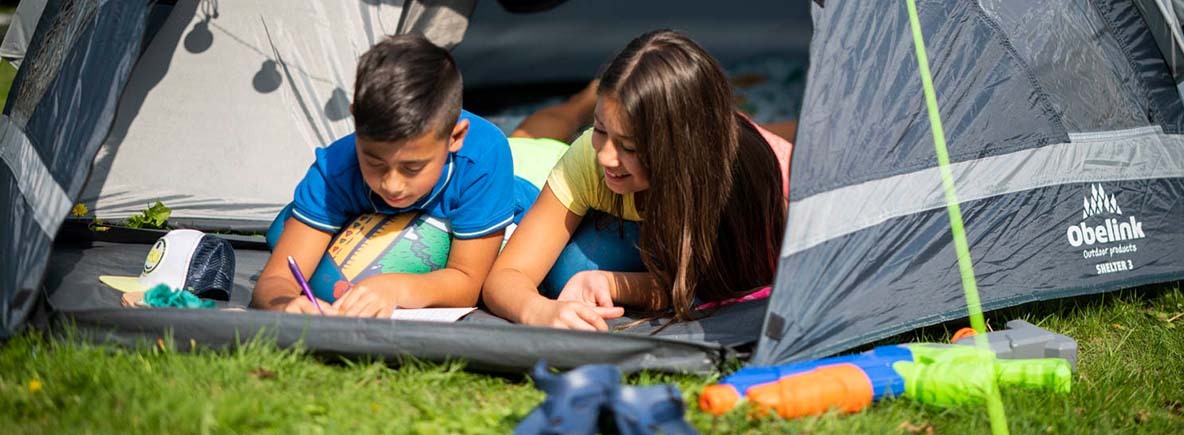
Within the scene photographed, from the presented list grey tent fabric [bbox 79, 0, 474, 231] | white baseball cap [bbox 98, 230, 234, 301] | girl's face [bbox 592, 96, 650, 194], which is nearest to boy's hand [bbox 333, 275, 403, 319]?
white baseball cap [bbox 98, 230, 234, 301]

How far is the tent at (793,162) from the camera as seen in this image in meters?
2.28

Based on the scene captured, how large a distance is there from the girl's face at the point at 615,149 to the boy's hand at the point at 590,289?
0.92ft

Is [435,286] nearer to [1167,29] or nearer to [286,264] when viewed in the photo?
[286,264]

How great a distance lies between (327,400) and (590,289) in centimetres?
75

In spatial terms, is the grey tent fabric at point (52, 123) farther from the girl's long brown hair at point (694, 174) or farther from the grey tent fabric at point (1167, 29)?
the grey tent fabric at point (1167, 29)

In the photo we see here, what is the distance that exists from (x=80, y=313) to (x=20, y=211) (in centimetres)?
36

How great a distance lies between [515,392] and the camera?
2254 millimetres

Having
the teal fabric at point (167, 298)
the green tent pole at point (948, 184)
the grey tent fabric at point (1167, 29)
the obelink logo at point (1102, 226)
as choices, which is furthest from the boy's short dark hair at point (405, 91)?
the grey tent fabric at point (1167, 29)

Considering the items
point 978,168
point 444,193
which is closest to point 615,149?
point 444,193

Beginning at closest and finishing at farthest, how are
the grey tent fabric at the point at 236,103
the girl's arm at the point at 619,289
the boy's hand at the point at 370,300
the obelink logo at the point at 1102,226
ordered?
the boy's hand at the point at 370,300
the girl's arm at the point at 619,289
the obelink logo at the point at 1102,226
the grey tent fabric at the point at 236,103

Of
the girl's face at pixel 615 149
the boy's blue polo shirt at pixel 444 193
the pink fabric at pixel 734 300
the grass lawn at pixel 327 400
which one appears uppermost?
the girl's face at pixel 615 149

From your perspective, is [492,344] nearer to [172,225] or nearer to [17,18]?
[172,225]

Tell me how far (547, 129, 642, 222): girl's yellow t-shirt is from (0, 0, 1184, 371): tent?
0.31 m

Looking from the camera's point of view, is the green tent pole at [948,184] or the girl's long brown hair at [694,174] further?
the green tent pole at [948,184]
